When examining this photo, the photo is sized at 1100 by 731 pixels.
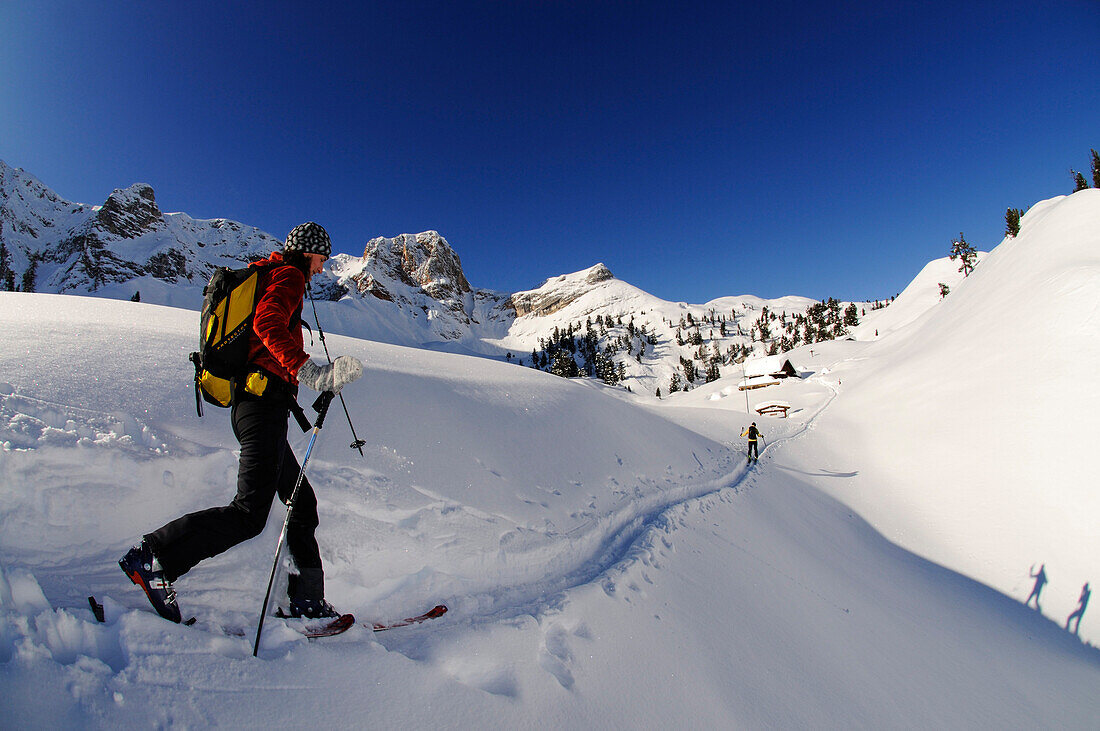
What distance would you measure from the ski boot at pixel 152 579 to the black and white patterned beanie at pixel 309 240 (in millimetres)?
2472

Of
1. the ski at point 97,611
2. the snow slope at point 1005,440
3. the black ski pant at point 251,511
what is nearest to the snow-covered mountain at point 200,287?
the snow slope at point 1005,440

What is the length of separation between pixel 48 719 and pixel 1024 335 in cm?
2748

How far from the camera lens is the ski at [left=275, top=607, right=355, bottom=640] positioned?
295 centimetres

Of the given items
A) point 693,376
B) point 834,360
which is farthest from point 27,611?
point 693,376

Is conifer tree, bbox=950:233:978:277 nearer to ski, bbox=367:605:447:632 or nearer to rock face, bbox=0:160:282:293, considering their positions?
ski, bbox=367:605:447:632

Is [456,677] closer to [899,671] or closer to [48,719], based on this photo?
[48,719]

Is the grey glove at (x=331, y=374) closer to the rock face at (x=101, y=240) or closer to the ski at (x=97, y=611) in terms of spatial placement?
the ski at (x=97, y=611)

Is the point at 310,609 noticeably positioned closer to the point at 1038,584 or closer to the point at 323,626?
the point at 323,626

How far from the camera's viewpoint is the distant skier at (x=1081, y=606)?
862cm

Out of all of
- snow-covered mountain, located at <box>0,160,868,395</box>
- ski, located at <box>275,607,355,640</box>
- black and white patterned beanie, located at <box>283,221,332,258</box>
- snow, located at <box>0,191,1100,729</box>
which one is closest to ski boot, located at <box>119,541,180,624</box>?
snow, located at <box>0,191,1100,729</box>

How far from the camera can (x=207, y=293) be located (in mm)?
3232

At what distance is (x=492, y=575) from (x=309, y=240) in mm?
3836

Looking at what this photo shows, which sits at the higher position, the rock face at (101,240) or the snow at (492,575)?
Result: the rock face at (101,240)

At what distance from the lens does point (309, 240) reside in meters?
3.76
